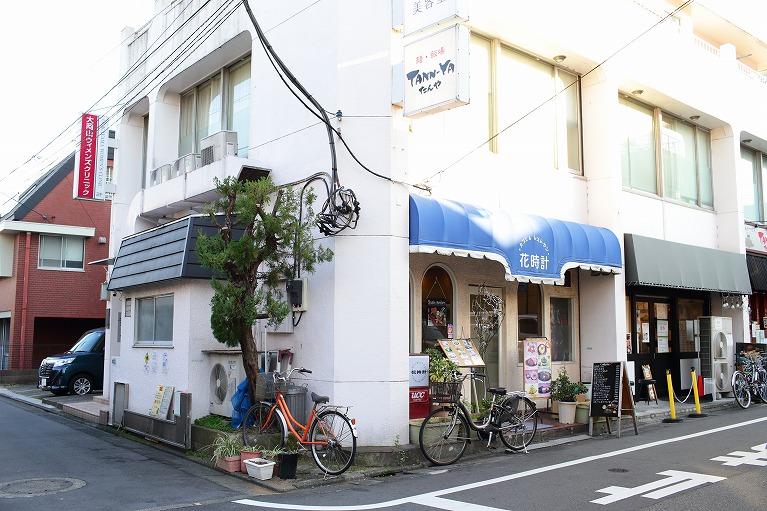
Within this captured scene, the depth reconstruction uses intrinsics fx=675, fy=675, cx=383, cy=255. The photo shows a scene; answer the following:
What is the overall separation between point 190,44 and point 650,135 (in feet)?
37.4

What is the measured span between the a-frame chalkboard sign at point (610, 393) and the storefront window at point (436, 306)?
282 centimetres

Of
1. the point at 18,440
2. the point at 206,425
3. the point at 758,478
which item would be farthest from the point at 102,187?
the point at 758,478

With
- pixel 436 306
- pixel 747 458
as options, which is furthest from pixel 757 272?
pixel 436 306

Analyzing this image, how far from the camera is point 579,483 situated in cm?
856

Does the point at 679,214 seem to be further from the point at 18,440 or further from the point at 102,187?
the point at 18,440

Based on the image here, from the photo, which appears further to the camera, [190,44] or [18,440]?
[190,44]

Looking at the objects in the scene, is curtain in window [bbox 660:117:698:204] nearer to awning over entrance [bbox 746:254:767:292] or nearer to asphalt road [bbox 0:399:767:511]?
awning over entrance [bbox 746:254:767:292]

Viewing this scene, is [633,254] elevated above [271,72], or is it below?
below

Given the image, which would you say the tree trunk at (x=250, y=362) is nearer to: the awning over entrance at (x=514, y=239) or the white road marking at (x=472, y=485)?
the white road marking at (x=472, y=485)

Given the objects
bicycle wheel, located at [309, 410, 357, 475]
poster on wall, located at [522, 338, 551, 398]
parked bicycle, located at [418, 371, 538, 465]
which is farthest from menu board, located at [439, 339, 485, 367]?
bicycle wheel, located at [309, 410, 357, 475]

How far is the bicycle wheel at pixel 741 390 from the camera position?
642 inches

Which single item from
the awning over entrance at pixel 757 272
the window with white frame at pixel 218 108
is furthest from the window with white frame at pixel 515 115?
the awning over entrance at pixel 757 272

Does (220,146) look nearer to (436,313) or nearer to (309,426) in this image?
(436,313)

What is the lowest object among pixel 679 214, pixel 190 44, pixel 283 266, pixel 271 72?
pixel 283 266
